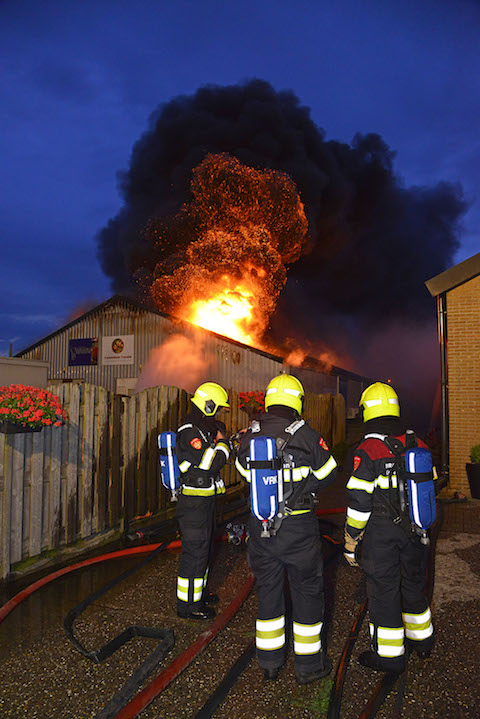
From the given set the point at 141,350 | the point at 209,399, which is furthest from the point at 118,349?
the point at 209,399

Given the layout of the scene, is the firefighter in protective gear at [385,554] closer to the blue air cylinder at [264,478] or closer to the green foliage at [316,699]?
the green foliage at [316,699]

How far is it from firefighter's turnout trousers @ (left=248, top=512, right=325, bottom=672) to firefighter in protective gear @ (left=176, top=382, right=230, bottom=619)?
98 centimetres

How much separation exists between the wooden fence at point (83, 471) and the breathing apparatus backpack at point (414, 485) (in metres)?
2.10

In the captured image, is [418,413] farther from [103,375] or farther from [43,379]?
[43,379]

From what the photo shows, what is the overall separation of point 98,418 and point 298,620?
4138 mm

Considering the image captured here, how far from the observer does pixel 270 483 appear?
3.45m

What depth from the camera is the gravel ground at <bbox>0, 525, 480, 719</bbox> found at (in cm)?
306

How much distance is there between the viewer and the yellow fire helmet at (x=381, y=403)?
3744 millimetres

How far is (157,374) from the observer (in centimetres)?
2081

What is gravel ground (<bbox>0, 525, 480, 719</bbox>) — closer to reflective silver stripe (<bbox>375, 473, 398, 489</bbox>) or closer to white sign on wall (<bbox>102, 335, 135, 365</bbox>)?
reflective silver stripe (<bbox>375, 473, 398, 489</bbox>)

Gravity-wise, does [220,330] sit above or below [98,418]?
above

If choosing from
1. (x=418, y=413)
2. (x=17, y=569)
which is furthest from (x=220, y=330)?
(x=17, y=569)

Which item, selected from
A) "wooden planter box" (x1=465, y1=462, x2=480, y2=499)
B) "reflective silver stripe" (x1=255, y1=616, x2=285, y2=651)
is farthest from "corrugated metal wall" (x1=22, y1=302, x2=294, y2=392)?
"reflective silver stripe" (x1=255, y1=616, x2=285, y2=651)

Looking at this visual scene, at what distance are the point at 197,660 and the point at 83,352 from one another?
20885 millimetres
